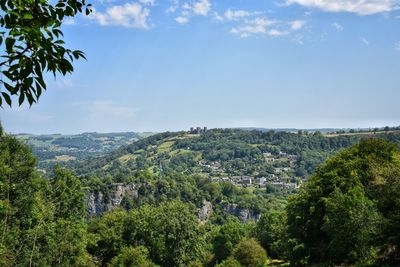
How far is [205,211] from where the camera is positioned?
537 ft

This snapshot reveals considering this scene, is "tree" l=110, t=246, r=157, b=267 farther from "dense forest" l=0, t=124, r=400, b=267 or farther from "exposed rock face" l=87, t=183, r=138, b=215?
"exposed rock face" l=87, t=183, r=138, b=215

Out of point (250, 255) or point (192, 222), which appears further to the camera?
point (192, 222)

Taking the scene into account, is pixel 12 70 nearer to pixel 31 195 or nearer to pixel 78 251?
pixel 31 195

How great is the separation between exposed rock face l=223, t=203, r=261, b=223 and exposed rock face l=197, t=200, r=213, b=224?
6.85 meters

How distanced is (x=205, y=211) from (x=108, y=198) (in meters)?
38.6

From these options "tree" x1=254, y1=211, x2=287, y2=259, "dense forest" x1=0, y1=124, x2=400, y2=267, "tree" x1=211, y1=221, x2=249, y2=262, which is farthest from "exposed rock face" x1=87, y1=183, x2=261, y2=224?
"dense forest" x1=0, y1=124, x2=400, y2=267

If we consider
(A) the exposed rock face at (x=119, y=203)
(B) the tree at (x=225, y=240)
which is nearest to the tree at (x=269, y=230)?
(B) the tree at (x=225, y=240)

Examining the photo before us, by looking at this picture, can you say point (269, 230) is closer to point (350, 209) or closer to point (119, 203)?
point (350, 209)

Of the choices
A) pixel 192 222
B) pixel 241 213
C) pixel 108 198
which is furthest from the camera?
pixel 241 213

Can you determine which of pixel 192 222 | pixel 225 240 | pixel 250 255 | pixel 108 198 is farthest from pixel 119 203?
pixel 250 255

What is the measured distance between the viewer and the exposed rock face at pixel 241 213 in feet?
534

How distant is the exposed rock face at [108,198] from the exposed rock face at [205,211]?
92.3ft

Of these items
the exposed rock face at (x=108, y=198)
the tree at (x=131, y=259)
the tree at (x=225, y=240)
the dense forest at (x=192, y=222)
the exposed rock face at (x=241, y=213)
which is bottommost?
the exposed rock face at (x=241, y=213)

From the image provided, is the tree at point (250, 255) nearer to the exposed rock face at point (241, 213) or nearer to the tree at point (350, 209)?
the tree at point (350, 209)
